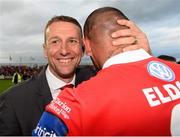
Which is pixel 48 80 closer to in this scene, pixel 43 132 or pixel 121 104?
pixel 43 132

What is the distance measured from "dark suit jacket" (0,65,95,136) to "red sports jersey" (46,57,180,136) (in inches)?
60.6

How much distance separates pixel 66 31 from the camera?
393 cm

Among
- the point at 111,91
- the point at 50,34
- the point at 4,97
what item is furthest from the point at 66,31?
the point at 111,91

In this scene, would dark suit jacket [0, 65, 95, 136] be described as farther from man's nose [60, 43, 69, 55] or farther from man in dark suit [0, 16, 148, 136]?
man's nose [60, 43, 69, 55]

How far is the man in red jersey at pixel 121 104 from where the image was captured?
1.75 meters

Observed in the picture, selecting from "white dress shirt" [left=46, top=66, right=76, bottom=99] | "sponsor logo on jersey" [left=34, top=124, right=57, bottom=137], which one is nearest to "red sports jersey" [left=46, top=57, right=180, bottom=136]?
"sponsor logo on jersey" [left=34, top=124, right=57, bottom=137]

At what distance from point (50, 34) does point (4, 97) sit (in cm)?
96

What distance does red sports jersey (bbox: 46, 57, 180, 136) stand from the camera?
174 cm

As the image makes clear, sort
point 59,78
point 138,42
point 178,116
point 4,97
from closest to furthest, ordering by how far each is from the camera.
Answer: point 178,116, point 138,42, point 4,97, point 59,78

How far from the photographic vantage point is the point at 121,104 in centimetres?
178

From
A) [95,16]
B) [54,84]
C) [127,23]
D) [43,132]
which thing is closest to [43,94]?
[54,84]

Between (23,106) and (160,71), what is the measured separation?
5.93ft

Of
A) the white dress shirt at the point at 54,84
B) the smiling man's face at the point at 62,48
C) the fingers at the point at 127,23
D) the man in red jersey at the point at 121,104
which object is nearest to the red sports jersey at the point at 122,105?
the man in red jersey at the point at 121,104

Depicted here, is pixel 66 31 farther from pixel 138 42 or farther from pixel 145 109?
pixel 145 109
